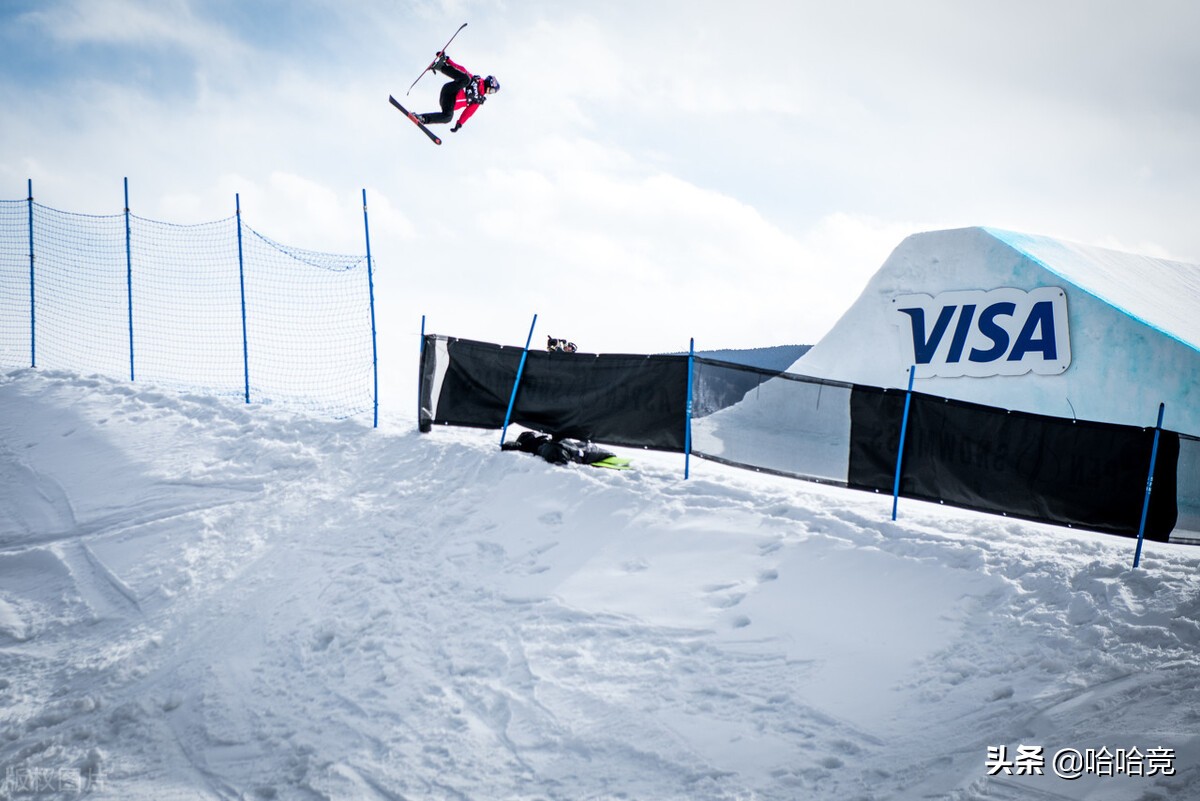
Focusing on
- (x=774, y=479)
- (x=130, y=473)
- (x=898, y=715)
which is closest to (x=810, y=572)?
(x=898, y=715)

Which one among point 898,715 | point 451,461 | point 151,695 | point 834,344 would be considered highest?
point 834,344

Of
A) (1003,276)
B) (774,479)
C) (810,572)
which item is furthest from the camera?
(1003,276)

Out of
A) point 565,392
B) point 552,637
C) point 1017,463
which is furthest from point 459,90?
point 1017,463

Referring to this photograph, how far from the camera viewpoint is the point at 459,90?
11203 millimetres

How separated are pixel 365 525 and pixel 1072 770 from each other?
7.15 m

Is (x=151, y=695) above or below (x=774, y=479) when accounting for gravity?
below

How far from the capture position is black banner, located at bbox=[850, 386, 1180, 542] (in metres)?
7.45

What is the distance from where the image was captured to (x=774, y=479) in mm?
9453

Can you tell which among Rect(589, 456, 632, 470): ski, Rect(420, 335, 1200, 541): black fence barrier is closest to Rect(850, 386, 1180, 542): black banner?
Rect(420, 335, 1200, 541): black fence barrier

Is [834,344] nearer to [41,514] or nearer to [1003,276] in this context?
[1003,276]

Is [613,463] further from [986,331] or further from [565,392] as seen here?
[986,331]

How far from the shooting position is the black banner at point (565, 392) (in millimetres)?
9555

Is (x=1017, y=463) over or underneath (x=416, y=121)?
underneath

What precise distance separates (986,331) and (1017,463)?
710 cm
